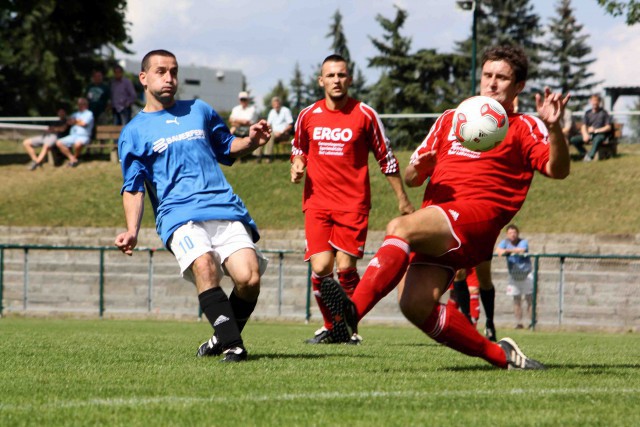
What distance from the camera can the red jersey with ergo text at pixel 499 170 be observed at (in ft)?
21.1

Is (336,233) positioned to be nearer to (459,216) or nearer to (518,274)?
(459,216)

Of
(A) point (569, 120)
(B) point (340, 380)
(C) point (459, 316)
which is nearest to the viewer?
(B) point (340, 380)

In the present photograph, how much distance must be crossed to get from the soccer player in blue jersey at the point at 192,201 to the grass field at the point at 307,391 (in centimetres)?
47

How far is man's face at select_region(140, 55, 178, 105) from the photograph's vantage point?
7453mm

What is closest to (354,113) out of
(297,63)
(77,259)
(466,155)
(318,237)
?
(318,237)

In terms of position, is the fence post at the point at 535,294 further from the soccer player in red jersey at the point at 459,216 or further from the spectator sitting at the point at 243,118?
the soccer player in red jersey at the point at 459,216

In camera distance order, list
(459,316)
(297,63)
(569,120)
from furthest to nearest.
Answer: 1. (297,63)
2. (569,120)
3. (459,316)

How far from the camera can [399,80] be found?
65125 millimetres

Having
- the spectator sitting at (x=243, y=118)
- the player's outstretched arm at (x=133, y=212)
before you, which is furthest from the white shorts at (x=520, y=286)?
the player's outstretched arm at (x=133, y=212)

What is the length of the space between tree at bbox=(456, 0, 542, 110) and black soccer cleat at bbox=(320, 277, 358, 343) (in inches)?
2616

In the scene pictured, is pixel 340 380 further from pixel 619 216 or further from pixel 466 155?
pixel 619 216

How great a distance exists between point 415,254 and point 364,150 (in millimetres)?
3905

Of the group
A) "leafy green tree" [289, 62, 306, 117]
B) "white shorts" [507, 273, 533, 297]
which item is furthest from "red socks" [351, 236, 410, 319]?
"leafy green tree" [289, 62, 306, 117]

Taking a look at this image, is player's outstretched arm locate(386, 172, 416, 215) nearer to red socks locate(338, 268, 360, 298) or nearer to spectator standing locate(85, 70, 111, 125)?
red socks locate(338, 268, 360, 298)
